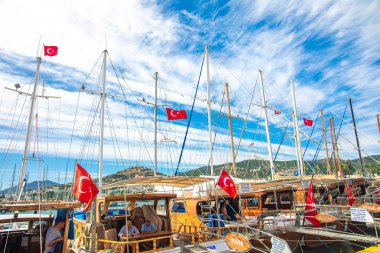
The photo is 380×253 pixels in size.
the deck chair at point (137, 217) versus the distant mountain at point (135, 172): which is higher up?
the distant mountain at point (135, 172)

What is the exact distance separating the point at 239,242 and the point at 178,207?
9131 millimetres

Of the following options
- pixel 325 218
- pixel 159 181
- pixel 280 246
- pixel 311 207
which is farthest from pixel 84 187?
pixel 325 218

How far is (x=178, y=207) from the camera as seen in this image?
17.8 m

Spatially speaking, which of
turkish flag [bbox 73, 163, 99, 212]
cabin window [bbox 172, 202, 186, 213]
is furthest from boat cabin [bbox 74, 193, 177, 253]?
cabin window [bbox 172, 202, 186, 213]

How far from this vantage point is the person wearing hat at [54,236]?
28.7 feet

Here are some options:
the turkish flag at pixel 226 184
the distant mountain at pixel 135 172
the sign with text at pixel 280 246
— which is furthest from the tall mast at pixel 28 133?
the sign with text at pixel 280 246

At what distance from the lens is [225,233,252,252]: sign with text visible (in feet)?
29.0

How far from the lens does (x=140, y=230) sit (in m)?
12.2

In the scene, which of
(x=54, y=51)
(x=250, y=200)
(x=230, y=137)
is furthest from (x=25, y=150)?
(x=250, y=200)

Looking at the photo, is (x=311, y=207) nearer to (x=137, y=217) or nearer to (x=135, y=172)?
(x=137, y=217)

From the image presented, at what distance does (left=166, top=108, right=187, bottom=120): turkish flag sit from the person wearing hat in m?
14.1

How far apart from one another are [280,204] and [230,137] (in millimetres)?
7904

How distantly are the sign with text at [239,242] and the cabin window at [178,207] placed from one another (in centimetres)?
772

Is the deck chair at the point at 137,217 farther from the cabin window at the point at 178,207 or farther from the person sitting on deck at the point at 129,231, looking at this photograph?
the cabin window at the point at 178,207
